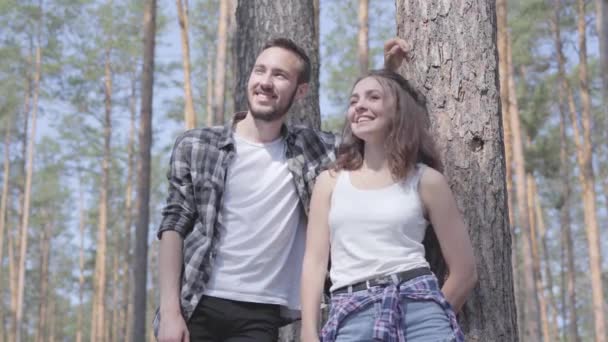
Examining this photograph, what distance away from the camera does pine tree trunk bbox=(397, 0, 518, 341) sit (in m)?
2.69

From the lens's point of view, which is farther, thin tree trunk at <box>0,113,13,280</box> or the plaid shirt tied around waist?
thin tree trunk at <box>0,113,13,280</box>

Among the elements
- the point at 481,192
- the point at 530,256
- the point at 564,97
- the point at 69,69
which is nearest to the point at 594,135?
the point at 564,97

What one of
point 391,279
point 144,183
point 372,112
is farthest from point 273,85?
point 144,183

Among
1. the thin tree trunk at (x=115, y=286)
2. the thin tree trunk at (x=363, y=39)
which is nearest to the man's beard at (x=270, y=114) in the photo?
the thin tree trunk at (x=363, y=39)

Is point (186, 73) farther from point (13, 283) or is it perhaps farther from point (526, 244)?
point (13, 283)

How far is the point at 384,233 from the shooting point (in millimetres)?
2143

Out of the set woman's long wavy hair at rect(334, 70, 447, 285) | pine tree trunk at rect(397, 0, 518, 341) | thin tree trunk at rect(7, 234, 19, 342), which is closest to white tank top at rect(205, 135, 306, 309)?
woman's long wavy hair at rect(334, 70, 447, 285)

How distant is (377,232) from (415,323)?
0.28m

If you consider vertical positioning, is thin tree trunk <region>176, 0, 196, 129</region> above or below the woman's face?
above

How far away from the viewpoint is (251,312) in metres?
2.32

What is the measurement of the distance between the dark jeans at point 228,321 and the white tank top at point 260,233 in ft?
A: 0.10

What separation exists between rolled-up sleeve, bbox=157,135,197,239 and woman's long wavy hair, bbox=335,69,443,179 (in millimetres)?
513

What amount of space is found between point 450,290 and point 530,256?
36.4ft

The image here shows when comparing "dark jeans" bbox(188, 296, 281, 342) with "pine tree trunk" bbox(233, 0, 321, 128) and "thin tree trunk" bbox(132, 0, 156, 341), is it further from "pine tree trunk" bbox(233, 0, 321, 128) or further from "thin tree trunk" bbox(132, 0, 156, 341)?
"thin tree trunk" bbox(132, 0, 156, 341)
